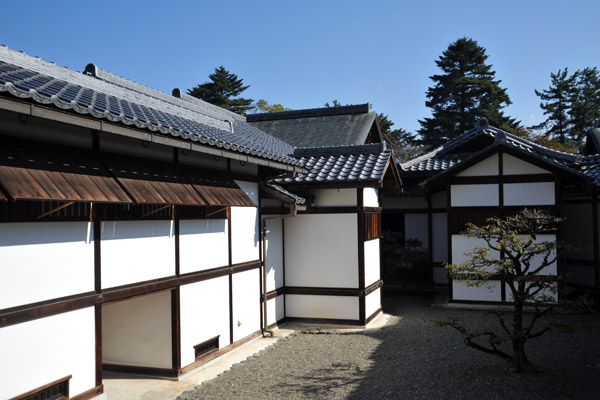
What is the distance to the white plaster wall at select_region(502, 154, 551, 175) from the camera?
1297 centimetres

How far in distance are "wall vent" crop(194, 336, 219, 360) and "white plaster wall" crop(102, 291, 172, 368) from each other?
679 mm

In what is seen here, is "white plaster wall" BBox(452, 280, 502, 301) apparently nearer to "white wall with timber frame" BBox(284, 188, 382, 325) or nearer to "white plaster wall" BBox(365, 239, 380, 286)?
"white plaster wall" BBox(365, 239, 380, 286)

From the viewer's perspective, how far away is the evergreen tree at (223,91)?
1571 inches

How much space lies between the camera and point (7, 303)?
505 cm

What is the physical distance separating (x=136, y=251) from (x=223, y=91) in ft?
116

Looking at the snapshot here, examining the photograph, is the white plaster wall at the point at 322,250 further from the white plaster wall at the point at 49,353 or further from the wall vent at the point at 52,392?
the wall vent at the point at 52,392

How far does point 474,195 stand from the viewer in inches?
535

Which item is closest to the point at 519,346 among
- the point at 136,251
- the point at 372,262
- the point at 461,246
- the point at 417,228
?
the point at 372,262

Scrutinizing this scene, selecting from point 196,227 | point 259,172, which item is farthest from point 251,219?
point 196,227

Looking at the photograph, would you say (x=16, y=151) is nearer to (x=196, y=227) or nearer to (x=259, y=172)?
(x=196, y=227)

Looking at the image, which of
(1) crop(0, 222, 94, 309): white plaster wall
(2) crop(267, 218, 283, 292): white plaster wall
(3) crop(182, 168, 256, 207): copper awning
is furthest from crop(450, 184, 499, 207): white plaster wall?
(1) crop(0, 222, 94, 309): white plaster wall

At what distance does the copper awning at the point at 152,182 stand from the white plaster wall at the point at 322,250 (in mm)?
4232

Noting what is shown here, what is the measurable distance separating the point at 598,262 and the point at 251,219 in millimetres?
10110

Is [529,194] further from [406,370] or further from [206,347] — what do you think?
[206,347]
